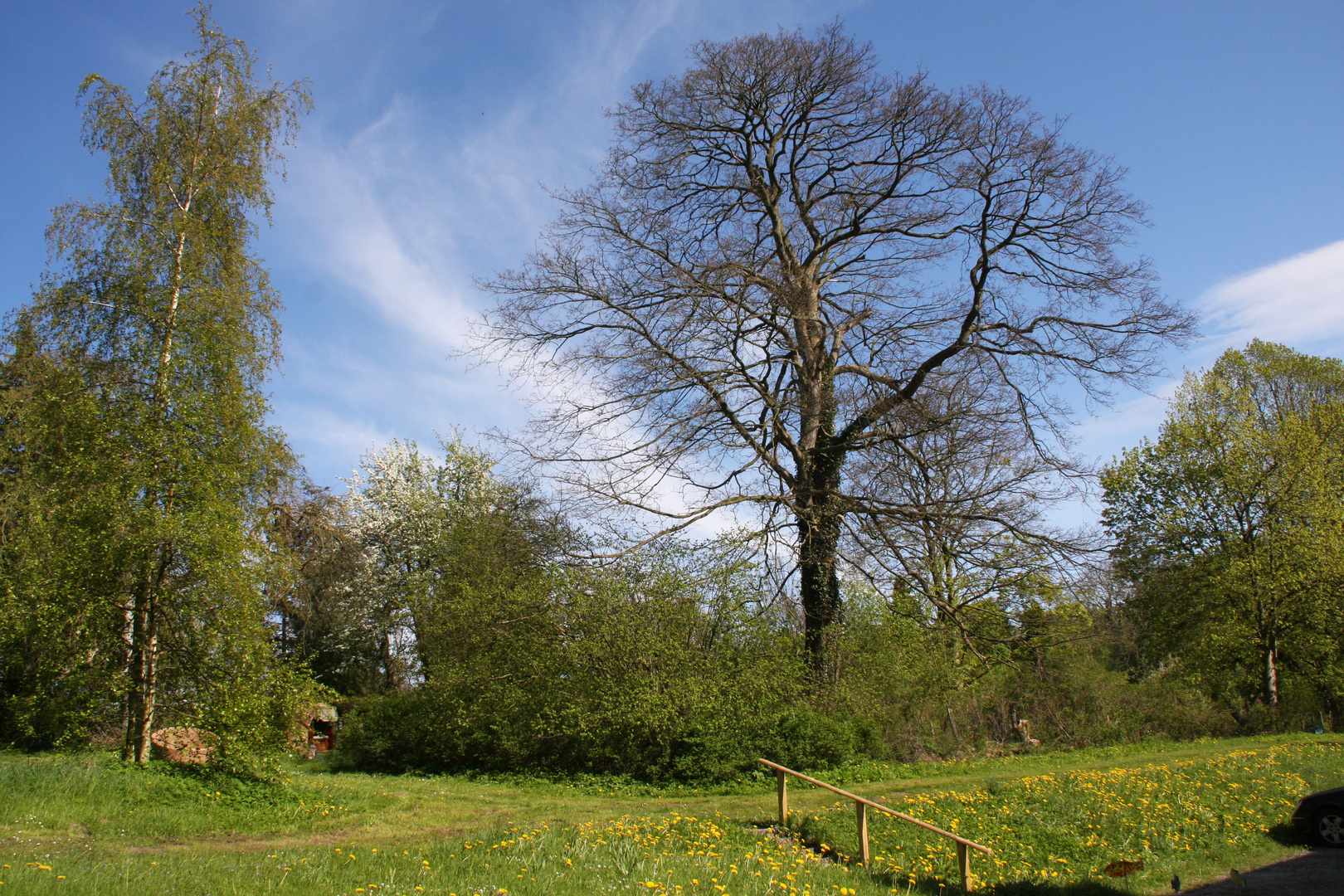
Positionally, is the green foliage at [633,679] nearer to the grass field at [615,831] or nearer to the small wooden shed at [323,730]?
the grass field at [615,831]

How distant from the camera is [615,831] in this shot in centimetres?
780

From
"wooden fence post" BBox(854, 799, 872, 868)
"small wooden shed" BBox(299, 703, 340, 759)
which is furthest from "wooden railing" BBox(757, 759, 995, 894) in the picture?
"small wooden shed" BBox(299, 703, 340, 759)

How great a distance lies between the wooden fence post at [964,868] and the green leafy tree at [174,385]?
29.0ft

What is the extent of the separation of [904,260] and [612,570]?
9668 millimetres

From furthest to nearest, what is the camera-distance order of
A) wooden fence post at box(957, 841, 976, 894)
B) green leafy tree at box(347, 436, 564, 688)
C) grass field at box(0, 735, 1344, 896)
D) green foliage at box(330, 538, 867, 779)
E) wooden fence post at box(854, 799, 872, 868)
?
green leafy tree at box(347, 436, 564, 688) < green foliage at box(330, 538, 867, 779) < wooden fence post at box(854, 799, 872, 868) < wooden fence post at box(957, 841, 976, 894) < grass field at box(0, 735, 1344, 896)

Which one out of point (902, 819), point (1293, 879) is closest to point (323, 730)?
point (902, 819)

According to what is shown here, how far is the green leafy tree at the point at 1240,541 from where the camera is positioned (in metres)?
21.5

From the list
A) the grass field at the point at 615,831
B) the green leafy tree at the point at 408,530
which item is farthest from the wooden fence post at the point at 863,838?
the green leafy tree at the point at 408,530

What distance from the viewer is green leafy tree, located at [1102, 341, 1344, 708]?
70.7 ft

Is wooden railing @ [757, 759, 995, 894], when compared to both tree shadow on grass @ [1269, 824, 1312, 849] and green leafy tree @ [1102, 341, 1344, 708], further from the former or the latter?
green leafy tree @ [1102, 341, 1344, 708]

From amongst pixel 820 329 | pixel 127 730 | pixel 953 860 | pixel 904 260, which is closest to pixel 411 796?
pixel 127 730

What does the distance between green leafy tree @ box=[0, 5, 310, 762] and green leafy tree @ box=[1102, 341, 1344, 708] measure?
1965 centimetres

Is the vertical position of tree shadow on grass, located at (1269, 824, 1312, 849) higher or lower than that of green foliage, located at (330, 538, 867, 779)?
lower

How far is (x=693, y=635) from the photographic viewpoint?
14.1 m
